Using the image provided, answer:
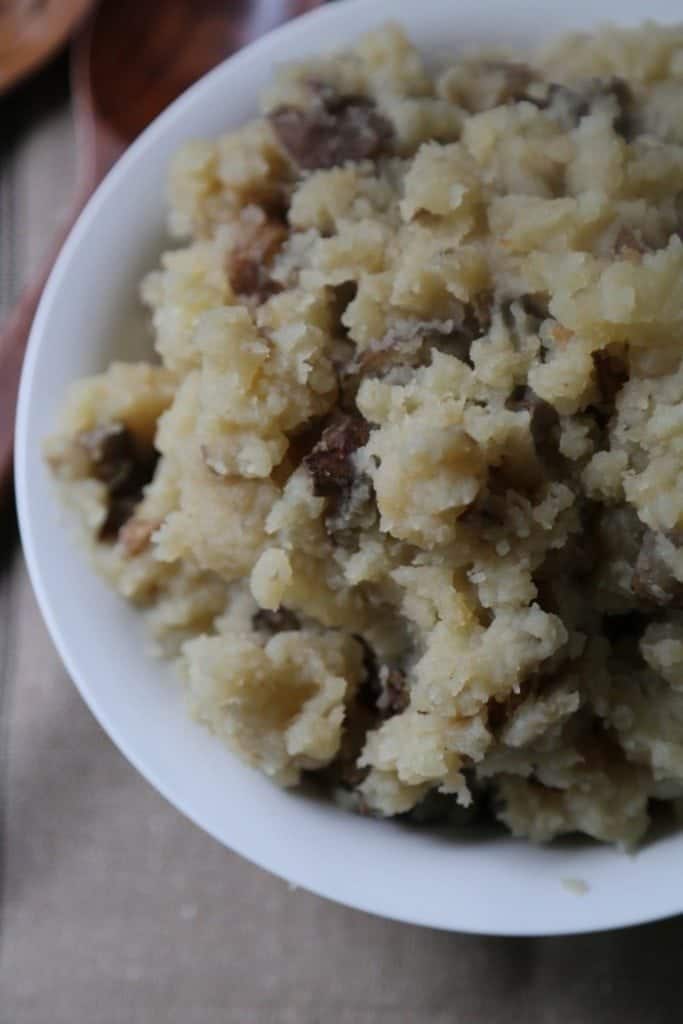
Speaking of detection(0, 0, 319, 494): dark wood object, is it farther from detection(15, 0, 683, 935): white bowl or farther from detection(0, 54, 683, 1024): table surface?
detection(0, 54, 683, 1024): table surface

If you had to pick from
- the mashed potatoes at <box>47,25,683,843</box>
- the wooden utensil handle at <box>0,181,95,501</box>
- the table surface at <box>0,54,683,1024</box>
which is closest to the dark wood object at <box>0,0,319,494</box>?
the wooden utensil handle at <box>0,181,95,501</box>

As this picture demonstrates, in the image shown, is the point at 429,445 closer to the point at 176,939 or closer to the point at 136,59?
the point at 176,939

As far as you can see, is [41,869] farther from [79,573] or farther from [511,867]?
[511,867]

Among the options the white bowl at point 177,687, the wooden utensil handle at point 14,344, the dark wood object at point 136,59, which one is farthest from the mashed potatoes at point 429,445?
the dark wood object at point 136,59

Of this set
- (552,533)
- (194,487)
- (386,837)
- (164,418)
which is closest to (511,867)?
(386,837)

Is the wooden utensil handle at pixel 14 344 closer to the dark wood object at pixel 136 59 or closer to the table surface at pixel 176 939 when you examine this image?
the dark wood object at pixel 136 59

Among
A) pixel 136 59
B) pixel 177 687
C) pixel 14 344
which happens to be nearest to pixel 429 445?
pixel 177 687
